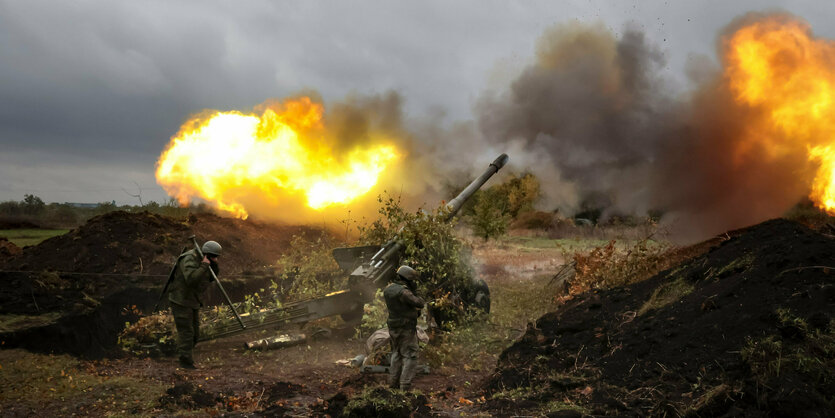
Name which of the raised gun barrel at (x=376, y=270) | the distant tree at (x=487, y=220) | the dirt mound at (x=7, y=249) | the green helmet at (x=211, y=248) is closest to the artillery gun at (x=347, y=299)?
the raised gun barrel at (x=376, y=270)

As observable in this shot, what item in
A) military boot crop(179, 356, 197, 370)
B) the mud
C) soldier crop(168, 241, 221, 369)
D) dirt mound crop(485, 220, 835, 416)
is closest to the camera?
dirt mound crop(485, 220, 835, 416)

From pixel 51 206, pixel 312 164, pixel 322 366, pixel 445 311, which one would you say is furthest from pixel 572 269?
pixel 51 206

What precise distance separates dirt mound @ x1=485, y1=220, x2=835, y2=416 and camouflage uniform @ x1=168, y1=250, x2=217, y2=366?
5381 millimetres

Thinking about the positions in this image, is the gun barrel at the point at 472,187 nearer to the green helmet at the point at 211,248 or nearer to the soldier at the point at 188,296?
the green helmet at the point at 211,248

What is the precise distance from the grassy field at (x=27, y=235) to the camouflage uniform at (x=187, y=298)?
36.0ft

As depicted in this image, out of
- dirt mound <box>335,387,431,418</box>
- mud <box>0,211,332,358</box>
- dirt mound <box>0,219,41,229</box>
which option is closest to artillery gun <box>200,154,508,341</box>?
mud <box>0,211,332,358</box>

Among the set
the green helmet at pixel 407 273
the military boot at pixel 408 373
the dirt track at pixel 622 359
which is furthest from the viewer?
the green helmet at pixel 407 273

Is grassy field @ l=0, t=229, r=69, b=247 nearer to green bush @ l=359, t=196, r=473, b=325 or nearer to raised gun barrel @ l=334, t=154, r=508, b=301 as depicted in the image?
raised gun barrel @ l=334, t=154, r=508, b=301

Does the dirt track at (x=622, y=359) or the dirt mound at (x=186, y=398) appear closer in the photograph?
the dirt track at (x=622, y=359)

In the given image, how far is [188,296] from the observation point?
379 inches

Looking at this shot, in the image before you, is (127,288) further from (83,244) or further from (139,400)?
(139,400)

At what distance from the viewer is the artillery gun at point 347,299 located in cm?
1040

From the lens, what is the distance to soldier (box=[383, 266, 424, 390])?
8039mm

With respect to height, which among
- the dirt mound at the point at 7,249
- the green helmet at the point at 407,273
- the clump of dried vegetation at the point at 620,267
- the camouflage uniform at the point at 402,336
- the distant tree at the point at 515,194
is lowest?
the camouflage uniform at the point at 402,336
